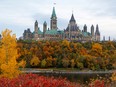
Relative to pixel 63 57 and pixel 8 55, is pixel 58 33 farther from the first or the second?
pixel 8 55

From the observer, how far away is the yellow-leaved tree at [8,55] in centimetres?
2541

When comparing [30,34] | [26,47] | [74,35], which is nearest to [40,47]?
[26,47]

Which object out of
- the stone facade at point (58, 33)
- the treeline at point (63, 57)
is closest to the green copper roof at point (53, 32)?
the stone facade at point (58, 33)

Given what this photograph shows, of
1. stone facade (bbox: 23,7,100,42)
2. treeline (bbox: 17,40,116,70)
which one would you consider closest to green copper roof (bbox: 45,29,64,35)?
stone facade (bbox: 23,7,100,42)

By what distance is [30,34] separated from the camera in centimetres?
18625

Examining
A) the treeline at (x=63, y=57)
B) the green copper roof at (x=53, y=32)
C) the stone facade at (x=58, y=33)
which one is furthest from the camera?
the green copper roof at (x=53, y=32)

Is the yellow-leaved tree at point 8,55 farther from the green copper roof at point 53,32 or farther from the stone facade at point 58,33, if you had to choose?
the green copper roof at point 53,32

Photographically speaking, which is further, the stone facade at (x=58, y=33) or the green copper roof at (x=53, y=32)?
the green copper roof at (x=53, y=32)

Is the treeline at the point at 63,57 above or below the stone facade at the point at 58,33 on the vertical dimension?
below

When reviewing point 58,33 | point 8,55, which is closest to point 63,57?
point 8,55

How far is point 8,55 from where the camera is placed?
85.5ft

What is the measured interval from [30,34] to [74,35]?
27.4 metres

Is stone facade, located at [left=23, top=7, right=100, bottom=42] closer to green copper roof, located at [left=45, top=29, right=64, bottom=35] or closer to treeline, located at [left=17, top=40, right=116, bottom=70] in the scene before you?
green copper roof, located at [left=45, top=29, right=64, bottom=35]

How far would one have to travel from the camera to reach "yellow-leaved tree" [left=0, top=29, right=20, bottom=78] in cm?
2541
